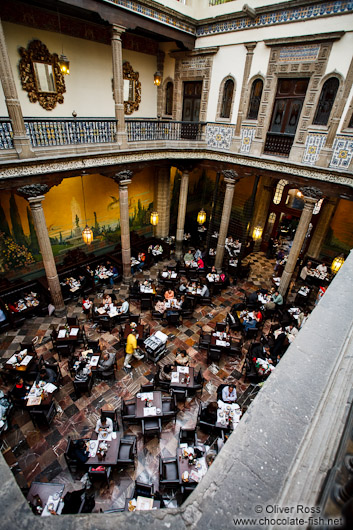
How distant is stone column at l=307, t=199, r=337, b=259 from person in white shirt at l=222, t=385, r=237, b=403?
33.2 feet

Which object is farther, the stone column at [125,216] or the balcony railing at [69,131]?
the stone column at [125,216]

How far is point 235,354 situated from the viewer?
861 cm

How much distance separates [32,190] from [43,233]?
142 centimetres

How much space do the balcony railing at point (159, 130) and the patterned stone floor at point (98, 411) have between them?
6517 millimetres

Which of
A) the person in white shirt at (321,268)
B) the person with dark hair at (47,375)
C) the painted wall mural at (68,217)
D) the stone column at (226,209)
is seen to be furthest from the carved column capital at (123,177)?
the person in white shirt at (321,268)

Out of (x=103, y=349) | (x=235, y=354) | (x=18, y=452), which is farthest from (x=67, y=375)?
(x=235, y=354)

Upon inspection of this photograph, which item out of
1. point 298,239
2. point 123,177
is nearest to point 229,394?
point 298,239

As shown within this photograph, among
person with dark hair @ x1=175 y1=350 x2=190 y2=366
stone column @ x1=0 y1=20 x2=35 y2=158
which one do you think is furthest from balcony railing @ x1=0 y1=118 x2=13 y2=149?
person with dark hair @ x1=175 y1=350 x2=190 y2=366

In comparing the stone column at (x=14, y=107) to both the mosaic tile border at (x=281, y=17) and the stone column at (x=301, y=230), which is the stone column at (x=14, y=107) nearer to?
the mosaic tile border at (x=281, y=17)

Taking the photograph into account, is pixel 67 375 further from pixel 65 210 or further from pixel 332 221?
pixel 332 221

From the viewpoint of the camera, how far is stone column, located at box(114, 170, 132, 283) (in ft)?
34.0

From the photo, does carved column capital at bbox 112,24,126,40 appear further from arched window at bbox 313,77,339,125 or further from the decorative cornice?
arched window at bbox 313,77,339,125

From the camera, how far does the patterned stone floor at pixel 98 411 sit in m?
5.74

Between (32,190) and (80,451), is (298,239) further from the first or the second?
(80,451)
